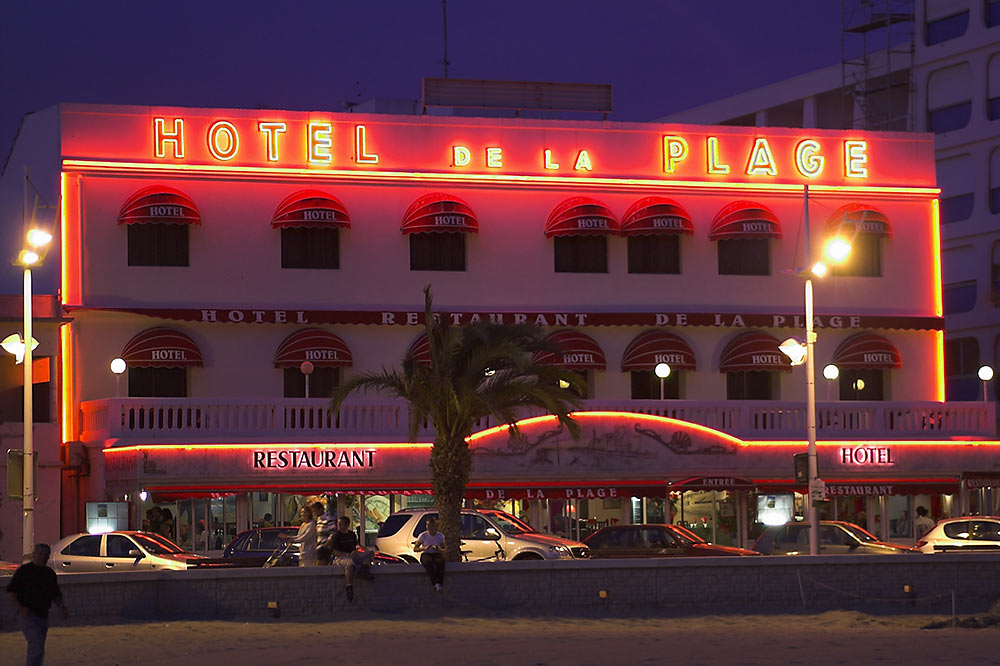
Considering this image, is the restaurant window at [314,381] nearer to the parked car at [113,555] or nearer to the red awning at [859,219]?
the parked car at [113,555]

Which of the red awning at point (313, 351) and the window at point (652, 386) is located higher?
the red awning at point (313, 351)

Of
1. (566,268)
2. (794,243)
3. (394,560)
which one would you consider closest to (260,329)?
(566,268)

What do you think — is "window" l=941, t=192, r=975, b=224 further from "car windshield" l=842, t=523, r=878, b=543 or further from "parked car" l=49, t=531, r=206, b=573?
"parked car" l=49, t=531, r=206, b=573

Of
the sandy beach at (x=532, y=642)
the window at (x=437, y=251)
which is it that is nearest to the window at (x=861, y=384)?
the window at (x=437, y=251)

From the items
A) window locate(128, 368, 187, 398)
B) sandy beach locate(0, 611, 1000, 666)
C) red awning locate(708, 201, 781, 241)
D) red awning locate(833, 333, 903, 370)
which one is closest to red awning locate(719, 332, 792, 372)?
red awning locate(833, 333, 903, 370)

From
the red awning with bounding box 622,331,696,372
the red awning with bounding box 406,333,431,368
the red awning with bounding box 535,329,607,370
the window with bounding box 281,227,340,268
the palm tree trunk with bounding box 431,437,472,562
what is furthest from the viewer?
the red awning with bounding box 622,331,696,372

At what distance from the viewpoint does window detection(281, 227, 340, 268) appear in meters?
42.3

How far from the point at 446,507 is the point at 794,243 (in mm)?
17055

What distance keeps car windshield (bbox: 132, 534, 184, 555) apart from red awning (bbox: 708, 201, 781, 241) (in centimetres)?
1776

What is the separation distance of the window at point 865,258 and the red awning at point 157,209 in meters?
17.4

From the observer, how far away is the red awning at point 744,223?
144 ft

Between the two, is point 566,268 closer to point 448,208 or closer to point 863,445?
point 448,208

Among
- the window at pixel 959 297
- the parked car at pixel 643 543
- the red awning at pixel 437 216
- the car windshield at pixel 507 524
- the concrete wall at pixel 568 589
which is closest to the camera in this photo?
the concrete wall at pixel 568 589

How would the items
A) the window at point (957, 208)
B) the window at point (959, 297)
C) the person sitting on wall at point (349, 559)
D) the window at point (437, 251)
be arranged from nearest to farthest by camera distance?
1. the person sitting on wall at point (349, 559)
2. the window at point (437, 251)
3. the window at point (959, 297)
4. the window at point (957, 208)
